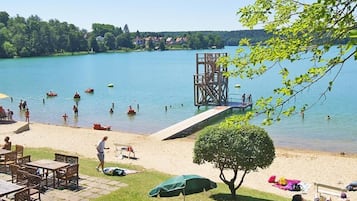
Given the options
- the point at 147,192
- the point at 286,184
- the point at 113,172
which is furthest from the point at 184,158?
the point at 147,192

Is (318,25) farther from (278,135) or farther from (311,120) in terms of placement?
(311,120)

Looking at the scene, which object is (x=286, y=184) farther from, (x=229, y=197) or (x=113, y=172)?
(x=113, y=172)

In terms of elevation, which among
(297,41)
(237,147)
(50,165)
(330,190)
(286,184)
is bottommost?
(286,184)

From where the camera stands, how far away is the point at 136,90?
62.5 meters

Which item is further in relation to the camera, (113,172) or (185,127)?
(185,127)

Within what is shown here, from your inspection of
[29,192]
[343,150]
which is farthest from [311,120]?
[29,192]

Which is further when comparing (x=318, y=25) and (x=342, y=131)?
(x=342, y=131)

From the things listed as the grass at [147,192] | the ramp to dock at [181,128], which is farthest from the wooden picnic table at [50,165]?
the ramp to dock at [181,128]

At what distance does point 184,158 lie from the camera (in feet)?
63.9

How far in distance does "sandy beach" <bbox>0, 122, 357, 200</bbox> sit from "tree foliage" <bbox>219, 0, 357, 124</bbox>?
1020 centimetres

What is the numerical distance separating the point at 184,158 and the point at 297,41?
51.8ft

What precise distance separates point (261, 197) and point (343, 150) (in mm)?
14663

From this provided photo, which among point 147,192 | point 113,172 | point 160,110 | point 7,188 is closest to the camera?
point 7,188

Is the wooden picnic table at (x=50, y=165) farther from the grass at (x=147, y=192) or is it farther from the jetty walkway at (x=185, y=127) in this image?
the jetty walkway at (x=185, y=127)
